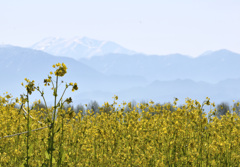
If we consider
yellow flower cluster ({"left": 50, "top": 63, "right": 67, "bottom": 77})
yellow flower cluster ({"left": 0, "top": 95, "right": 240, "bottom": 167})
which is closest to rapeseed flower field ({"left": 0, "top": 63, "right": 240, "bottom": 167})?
yellow flower cluster ({"left": 0, "top": 95, "right": 240, "bottom": 167})

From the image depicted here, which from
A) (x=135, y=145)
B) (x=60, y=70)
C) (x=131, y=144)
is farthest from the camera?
(x=135, y=145)

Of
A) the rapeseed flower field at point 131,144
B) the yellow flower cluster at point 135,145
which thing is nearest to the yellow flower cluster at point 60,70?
the rapeseed flower field at point 131,144

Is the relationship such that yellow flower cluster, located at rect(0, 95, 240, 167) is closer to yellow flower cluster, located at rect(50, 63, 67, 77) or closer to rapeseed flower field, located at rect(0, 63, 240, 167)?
rapeseed flower field, located at rect(0, 63, 240, 167)

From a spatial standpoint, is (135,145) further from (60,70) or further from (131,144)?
(60,70)

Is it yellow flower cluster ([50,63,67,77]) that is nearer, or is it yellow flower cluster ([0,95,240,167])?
A: yellow flower cluster ([50,63,67,77])

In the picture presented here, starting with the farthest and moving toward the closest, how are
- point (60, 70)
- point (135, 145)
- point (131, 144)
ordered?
1. point (135, 145)
2. point (131, 144)
3. point (60, 70)

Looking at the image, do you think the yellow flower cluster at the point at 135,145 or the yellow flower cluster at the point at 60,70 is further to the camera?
the yellow flower cluster at the point at 135,145

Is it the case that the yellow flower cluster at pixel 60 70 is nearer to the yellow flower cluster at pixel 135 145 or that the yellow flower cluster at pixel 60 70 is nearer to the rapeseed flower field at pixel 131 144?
the rapeseed flower field at pixel 131 144

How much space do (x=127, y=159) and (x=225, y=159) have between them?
2541 mm

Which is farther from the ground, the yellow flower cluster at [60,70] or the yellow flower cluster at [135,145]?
the yellow flower cluster at [60,70]

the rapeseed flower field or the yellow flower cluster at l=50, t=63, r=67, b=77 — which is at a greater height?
the yellow flower cluster at l=50, t=63, r=67, b=77

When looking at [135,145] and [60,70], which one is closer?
[60,70]

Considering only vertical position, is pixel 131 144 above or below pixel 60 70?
below

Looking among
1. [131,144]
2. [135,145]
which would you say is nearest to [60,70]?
[131,144]
